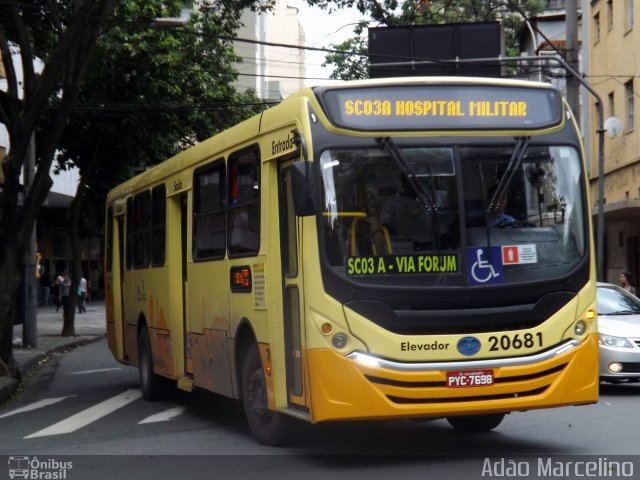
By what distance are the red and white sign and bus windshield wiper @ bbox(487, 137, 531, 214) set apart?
0.33m

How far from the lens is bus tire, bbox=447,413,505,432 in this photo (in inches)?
431

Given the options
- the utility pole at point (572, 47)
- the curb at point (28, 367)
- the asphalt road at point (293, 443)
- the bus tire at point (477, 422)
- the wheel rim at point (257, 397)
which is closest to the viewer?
the asphalt road at point (293, 443)

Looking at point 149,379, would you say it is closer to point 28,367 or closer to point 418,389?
point 418,389

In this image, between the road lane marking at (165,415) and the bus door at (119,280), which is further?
the bus door at (119,280)

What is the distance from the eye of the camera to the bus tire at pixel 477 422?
431 inches

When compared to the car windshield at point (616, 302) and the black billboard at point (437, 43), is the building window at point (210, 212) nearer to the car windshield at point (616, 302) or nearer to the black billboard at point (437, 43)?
the car windshield at point (616, 302)

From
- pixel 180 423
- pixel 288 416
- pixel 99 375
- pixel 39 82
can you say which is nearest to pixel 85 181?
pixel 99 375

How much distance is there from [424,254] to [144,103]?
21983 mm

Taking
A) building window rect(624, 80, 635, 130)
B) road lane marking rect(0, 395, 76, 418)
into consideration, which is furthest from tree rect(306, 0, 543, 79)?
road lane marking rect(0, 395, 76, 418)

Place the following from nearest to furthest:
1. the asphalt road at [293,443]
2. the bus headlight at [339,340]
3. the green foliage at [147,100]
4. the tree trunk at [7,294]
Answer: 1. the bus headlight at [339,340]
2. the asphalt road at [293,443]
3. the tree trunk at [7,294]
4. the green foliage at [147,100]

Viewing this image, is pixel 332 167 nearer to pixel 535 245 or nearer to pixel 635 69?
pixel 535 245

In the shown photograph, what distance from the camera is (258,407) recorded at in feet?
34.9

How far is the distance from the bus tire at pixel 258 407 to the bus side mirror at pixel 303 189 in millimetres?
1909

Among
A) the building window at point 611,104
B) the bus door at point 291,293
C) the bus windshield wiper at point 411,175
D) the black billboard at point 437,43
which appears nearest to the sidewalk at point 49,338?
the bus door at point 291,293
